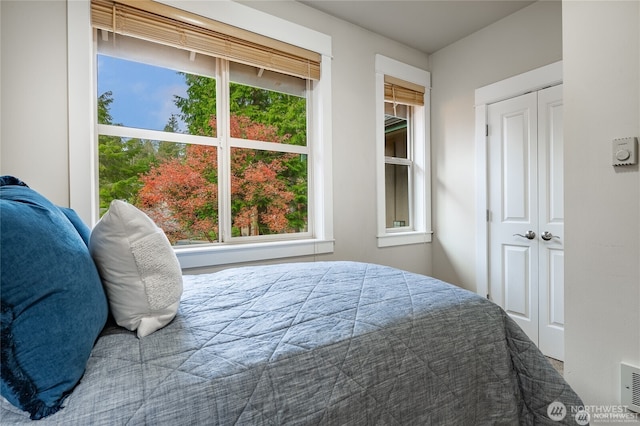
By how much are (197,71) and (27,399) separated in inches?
85.7

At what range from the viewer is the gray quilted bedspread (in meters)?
0.62

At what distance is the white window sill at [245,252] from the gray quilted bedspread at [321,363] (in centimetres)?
77

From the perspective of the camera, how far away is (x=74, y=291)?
0.64m

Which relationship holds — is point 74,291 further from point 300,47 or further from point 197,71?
point 300,47

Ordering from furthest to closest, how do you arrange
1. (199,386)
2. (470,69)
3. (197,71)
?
1. (470,69)
2. (197,71)
3. (199,386)

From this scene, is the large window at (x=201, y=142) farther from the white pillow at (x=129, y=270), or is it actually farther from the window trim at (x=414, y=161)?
the white pillow at (x=129, y=270)

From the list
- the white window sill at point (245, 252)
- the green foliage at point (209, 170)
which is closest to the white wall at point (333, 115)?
the white window sill at point (245, 252)

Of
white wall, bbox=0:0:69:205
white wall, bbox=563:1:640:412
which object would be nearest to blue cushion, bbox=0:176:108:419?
white wall, bbox=0:0:69:205

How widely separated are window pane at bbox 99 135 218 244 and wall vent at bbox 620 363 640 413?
2.40 metres

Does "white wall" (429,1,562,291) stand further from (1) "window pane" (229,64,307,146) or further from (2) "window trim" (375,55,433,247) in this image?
(1) "window pane" (229,64,307,146)

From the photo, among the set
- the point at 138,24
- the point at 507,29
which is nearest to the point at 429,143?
the point at 507,29

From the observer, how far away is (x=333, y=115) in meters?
2.64

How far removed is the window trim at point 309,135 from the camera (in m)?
1.68

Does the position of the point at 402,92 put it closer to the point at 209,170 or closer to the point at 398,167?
the point at 398,167
